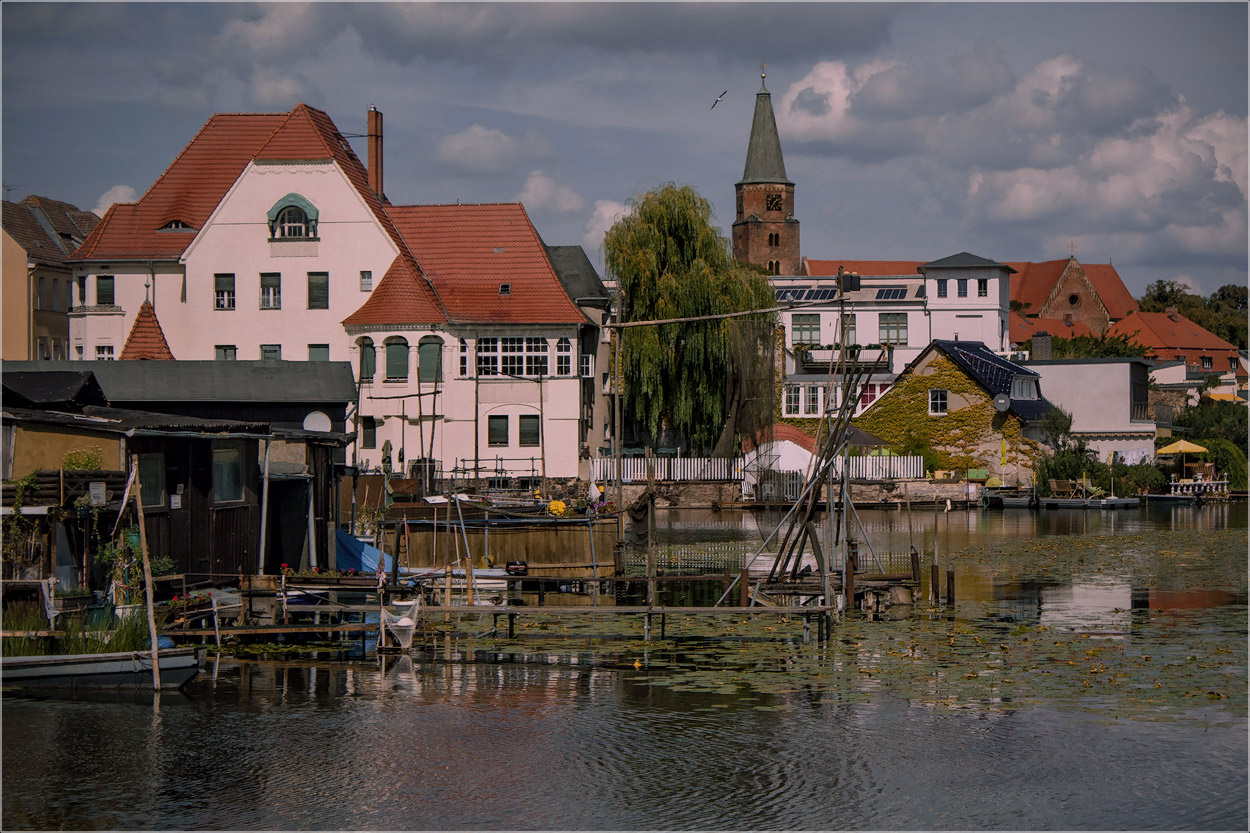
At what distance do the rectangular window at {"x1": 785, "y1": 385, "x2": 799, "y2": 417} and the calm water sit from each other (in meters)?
59.2

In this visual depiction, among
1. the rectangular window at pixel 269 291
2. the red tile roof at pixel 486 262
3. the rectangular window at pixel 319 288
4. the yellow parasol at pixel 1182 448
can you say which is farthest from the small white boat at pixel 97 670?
the yellow parasol at pixel 1182 448

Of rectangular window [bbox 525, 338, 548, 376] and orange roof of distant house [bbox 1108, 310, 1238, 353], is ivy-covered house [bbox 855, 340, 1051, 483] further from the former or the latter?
orange roof of distant house [bbox 1108, 310, 1238, 353]

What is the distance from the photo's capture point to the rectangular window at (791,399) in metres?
82.3

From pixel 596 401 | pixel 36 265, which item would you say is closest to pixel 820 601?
pixel 596 401

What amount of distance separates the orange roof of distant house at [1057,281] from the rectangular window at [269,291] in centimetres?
9168

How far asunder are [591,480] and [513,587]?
2793 centimetres

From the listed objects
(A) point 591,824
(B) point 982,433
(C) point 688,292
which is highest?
(C) point 688,292

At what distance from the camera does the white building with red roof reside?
201 feet

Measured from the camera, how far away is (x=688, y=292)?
6047cm

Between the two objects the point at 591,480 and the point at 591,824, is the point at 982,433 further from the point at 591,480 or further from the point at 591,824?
the point at 591,824

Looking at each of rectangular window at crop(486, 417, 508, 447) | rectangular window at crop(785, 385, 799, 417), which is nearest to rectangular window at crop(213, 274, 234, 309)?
rectangular window at crop(486, 417, 508, 447)

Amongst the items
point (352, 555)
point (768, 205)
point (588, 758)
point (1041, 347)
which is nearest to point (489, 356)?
point (352, 555)

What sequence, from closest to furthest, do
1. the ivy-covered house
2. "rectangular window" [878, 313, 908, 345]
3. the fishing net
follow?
1. the fishing net
2. the ivy-covered house
3. "rectangular window" [878, 313, 908, 345]

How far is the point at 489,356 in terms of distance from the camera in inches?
2441
